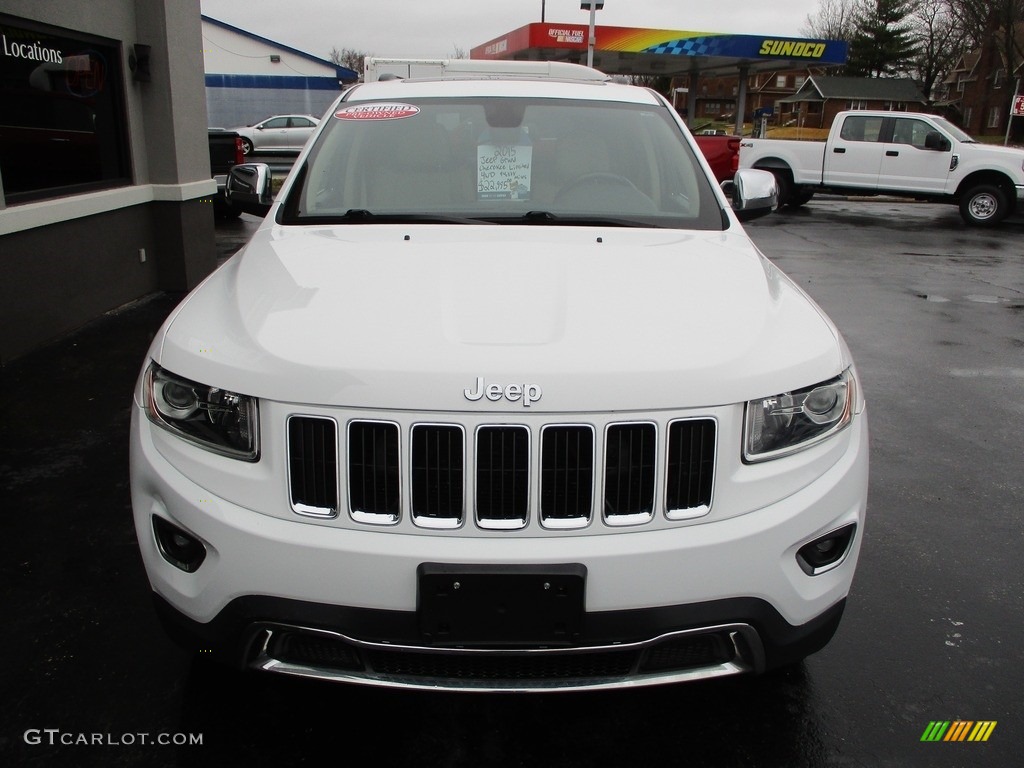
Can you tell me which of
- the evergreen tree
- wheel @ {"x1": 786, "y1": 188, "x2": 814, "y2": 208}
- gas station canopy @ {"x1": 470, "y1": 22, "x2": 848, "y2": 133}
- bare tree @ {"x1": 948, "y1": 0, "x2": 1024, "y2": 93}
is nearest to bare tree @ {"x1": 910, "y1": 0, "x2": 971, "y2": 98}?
the evergreen tree

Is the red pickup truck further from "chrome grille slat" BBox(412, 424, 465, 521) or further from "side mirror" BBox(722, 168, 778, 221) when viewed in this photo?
"chrome grille slat" BBox(412, 424, 465, 521)

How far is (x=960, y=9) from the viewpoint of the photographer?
43.9 metres

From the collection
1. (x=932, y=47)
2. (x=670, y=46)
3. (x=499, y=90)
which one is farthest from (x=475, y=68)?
(x=932, y=47)

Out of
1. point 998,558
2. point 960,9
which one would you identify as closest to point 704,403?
point 998,558

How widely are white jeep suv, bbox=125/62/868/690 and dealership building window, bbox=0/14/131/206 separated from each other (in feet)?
15.4

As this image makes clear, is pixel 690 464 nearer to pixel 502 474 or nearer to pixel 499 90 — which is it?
pixel 502 474

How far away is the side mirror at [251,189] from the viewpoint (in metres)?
3.70

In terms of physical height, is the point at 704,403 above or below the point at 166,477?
above

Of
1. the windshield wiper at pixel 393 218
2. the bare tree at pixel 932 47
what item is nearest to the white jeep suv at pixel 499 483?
the windshield wiper at pixel 393 218

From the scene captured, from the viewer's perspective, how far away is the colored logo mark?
7.86ft

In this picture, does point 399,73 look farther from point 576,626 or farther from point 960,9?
point 960,9

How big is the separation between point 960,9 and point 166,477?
5197 cm

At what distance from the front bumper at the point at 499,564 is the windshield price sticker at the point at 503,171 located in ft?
5.50

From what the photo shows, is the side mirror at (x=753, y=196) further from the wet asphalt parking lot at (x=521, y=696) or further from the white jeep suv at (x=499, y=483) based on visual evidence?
the white jeep suv at (x=499, y=483)
